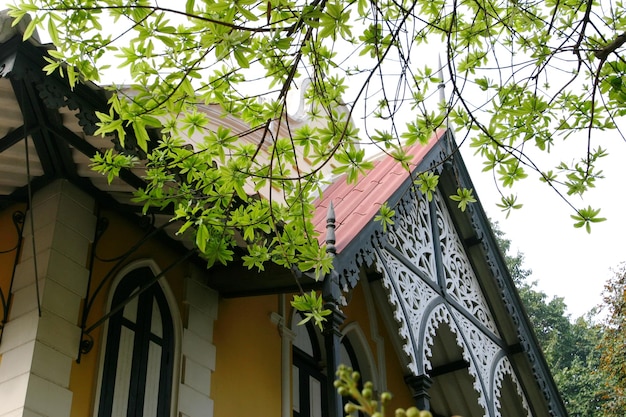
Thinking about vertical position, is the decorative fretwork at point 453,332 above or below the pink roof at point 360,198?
below

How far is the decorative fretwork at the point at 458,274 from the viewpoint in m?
9.00

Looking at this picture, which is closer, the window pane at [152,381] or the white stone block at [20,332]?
the white stone block at [20,332]

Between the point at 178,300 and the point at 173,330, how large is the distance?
29 centimetres

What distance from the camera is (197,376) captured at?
6.67 m

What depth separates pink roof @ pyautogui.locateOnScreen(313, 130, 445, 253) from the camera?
7.09 meters

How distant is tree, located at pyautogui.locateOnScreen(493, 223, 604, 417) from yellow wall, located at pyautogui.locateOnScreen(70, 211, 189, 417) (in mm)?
19848

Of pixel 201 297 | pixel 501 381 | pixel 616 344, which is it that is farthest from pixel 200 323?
pixel 616 344

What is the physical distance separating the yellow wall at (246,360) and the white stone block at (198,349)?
5.1 inches

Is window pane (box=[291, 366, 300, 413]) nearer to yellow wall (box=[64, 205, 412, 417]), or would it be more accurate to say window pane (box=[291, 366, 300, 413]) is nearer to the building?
the building

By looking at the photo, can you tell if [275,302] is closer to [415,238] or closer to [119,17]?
[415,238]

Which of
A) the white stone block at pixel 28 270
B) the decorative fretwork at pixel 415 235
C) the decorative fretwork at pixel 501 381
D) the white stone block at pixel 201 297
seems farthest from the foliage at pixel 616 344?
the white stone block at pixel 28 270

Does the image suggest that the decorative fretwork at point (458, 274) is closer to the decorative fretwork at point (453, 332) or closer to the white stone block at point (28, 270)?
the decorative fretwork at point (453, 332)

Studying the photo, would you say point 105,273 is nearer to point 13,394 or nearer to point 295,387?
point 13,394

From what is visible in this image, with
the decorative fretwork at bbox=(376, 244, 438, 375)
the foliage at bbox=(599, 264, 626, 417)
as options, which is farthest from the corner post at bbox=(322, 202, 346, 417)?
the foliage at bbox=(599, 264, 626, 417)
